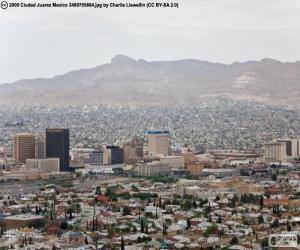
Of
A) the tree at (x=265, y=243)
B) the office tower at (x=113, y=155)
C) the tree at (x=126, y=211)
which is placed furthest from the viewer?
the office tower at (x=113, y=155)

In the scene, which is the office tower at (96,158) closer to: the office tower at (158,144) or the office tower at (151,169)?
the office tower at (158,144)

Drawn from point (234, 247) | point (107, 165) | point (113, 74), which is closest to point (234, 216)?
point (234, 247)

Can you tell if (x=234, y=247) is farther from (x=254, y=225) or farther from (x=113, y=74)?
(x=113, y=74)

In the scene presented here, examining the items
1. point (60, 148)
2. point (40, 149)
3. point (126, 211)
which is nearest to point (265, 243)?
point (126, 211)

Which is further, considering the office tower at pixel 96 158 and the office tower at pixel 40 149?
the office tower at pixel 96 158

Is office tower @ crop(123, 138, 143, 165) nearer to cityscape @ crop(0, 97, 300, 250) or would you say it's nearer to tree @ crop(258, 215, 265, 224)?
cityscape @ crop(0, 97, 300, 250)

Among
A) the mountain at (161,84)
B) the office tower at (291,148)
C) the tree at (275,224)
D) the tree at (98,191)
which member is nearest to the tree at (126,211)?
the tree at (275,224)

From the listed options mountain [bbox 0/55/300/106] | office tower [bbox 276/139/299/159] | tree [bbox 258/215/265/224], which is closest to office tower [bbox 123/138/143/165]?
office tower [bbox 276/139/299/159]
